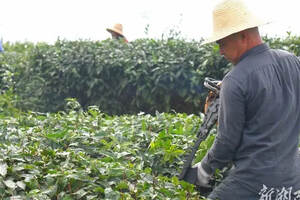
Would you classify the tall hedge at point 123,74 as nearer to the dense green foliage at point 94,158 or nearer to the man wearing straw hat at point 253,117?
the dense green foliage at point 94,158

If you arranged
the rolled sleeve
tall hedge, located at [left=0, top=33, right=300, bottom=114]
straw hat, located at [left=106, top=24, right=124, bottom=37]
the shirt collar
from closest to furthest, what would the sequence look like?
the rolled sleeve < the shirt collar < tall hedge, located at [left=0, top=33, right=300, bottom=114] < straw hat, located at [left=106, top=24, right=124, bottom=37]

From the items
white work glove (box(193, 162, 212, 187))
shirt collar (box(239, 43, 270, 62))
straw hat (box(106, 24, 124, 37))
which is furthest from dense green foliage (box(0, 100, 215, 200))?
straw hat (box(106, 24, 124, 37))

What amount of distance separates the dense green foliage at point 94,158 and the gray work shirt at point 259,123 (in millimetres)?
Result: 325

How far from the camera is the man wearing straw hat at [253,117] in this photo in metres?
2.72

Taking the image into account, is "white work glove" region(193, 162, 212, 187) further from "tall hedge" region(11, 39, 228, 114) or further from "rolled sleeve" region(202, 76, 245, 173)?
"tall hedge" region(11, 39, 228, 114)

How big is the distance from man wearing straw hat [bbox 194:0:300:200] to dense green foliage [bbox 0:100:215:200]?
0.95ft

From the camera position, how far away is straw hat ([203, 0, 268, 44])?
9.15 ft

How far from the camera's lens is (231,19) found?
282 centimetres

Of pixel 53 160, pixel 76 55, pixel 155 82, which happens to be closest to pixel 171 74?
pixel 155 82

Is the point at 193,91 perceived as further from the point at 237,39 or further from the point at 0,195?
A: the point at 0,195

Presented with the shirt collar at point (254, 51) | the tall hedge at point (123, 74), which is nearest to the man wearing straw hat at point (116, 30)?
the tall hedge at point (123, 74)

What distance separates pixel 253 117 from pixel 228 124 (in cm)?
15

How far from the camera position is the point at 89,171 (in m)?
2.80

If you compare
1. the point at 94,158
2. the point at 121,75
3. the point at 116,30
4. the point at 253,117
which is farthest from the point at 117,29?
the point at 253,117
